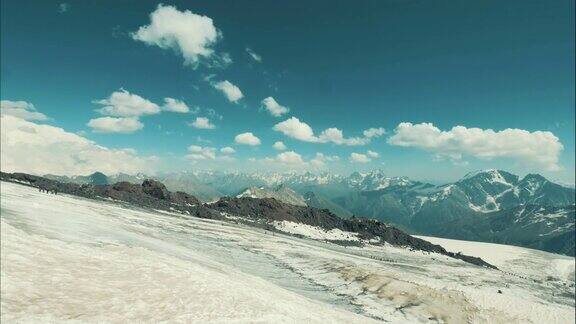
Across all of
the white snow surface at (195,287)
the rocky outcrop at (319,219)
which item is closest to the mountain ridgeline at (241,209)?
the rocky outcrop at (319,219)

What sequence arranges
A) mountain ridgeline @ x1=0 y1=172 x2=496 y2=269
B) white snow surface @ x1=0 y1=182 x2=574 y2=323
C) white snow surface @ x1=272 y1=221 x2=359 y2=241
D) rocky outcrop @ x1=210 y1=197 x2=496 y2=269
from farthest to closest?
rocky outcrop @ x1=210 y1=197 x2=496 y2=269, mountain ridgeline @ x1=0 y1=172 x2=496 y2=269, white snow surface @ x1=272 y1=221 x2=359 y2=241, white snow surface @ x1=0 y1=182 x2=574 y2=323

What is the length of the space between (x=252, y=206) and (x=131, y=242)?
109108 mm

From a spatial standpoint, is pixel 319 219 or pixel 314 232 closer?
pixel 314 232

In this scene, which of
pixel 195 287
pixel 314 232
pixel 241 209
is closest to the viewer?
pixel 195 287

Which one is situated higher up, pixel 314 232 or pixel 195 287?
pixel 314 232

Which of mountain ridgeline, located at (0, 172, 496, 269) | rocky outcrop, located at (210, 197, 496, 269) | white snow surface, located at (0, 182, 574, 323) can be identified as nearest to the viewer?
white snow surface, located at (0, 182, 574, 323)

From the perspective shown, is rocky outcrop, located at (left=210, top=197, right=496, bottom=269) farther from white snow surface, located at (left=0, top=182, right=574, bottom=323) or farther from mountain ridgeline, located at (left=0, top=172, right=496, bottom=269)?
white snow surface, located at (left=0, top=182, right=574, bottom=323)

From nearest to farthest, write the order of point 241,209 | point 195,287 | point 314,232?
point 195,287, point 314,232, point 241,209

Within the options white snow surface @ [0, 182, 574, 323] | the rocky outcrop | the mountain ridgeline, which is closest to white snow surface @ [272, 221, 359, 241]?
the mountain ridgeline

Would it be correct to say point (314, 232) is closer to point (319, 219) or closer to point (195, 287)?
point (319, 219)

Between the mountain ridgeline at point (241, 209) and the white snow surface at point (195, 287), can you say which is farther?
the mountain ridgeline at point (241, 209)

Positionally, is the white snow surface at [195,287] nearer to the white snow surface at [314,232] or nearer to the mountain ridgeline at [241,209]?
the white snow surface at [314,232]

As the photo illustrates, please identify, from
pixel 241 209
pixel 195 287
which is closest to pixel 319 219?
pixel 241 209

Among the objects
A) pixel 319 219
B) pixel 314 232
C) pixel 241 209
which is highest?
pixel 319 219
